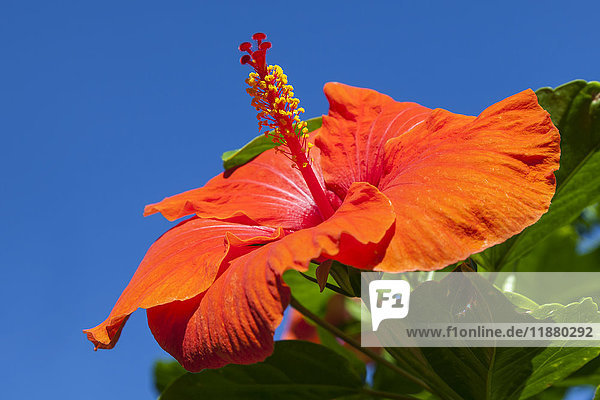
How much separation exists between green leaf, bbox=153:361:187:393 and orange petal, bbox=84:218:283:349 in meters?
1.01

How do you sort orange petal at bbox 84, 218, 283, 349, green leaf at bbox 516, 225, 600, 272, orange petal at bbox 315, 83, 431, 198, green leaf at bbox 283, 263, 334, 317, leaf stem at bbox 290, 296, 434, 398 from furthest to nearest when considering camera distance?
1. green leaf at bbox 516, 225, 600, 272
2. green leaf at bbox 283, 263, 334, 317
3. orange petal at bbox 315, 83, 431, 198
4. leaf stem at bbox 290, 296, 434, 398
5. orange petal at bbox 84, 218, 283, 349

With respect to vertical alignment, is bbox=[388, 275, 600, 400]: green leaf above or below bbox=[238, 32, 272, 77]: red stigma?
below

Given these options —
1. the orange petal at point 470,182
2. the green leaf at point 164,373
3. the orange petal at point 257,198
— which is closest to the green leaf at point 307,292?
the green leaf at point 164,373

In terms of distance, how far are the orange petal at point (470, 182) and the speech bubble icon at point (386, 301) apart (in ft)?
0.55

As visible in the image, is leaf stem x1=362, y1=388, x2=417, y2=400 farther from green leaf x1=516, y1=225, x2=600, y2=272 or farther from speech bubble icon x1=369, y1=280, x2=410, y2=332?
green leaf x1=516, y1=225, x2=600, y2=272

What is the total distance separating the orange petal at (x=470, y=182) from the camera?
3.21ft

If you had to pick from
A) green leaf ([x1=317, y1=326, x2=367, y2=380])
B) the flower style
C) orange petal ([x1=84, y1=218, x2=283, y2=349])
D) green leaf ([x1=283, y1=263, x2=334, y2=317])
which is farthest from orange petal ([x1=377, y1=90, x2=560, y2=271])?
green leaf ([x1=283, y1=263, x2=334, y2=317])

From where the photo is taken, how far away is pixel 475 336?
3.63 ft

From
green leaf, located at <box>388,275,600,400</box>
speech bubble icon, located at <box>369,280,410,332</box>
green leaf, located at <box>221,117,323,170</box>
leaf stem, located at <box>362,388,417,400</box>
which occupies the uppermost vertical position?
green leaf, located at <box>221,117,323,170</box>

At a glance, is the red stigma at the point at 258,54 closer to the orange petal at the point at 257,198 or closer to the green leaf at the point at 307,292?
the orange petal at the point at 257,198

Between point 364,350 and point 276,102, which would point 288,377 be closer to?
point 364,350

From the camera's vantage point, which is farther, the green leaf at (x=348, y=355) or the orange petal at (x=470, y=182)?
the green leaf at (x=348, y=355)

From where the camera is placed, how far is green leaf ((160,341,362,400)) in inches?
58.5

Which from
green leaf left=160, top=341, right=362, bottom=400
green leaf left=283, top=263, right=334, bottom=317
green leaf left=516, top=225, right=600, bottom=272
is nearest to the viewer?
green leaf left=160, top=341, right=362, bottom=400
